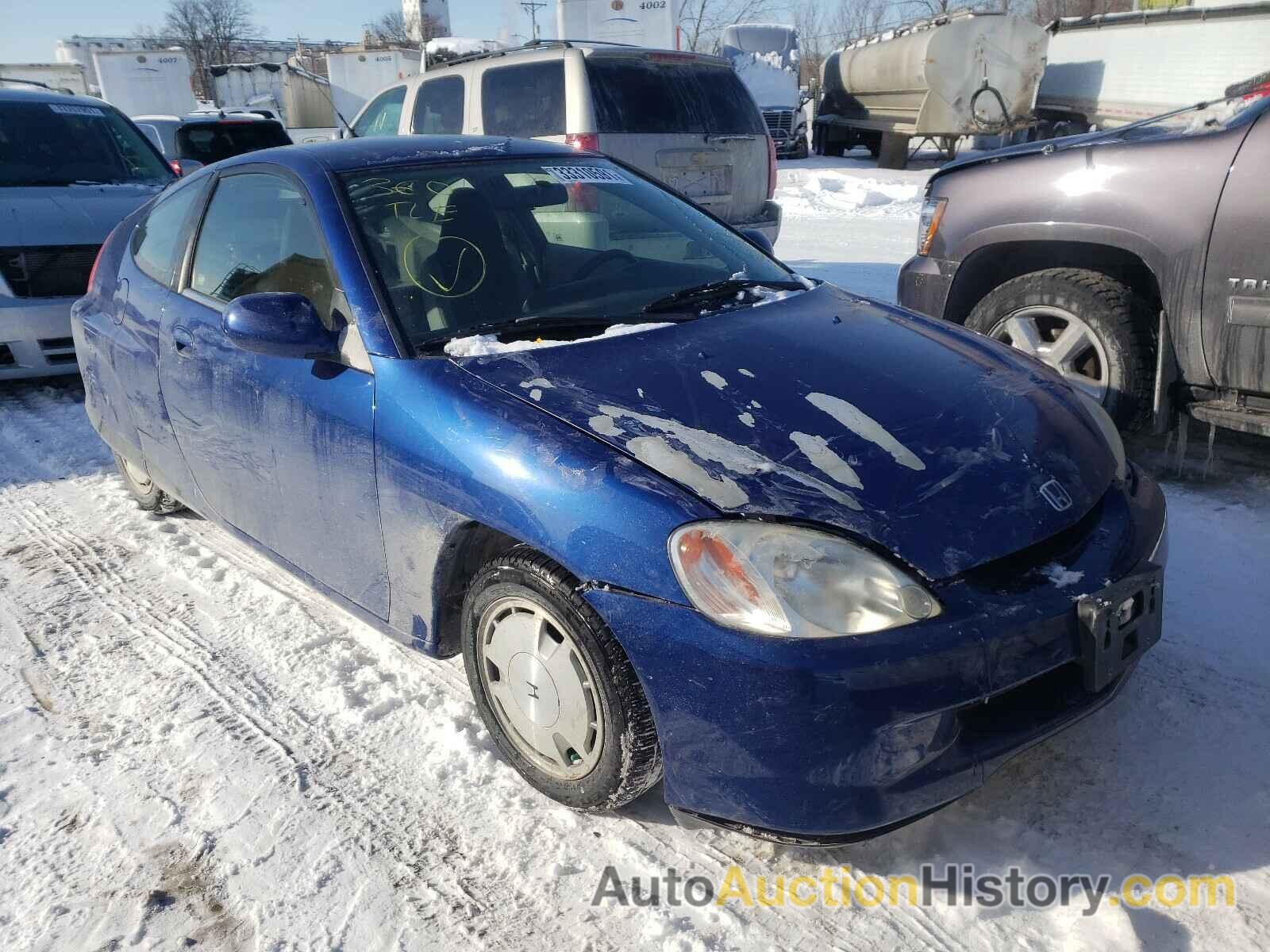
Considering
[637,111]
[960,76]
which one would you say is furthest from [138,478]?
[960,76]

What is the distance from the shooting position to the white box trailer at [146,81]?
26.8 meters

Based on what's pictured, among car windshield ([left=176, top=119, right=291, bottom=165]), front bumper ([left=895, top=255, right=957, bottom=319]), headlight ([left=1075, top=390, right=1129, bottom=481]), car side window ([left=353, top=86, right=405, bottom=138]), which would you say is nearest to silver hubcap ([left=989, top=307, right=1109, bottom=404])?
front bumper ([left=895, top=255, right=957, bottom=319])

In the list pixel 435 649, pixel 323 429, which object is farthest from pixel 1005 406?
pixel 323 429

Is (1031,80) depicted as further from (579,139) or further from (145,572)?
(145,572)

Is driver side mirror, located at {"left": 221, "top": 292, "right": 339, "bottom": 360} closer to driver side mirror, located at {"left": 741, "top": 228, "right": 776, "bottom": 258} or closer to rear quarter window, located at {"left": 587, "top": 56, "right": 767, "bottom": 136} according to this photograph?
driver side mirror, located at {"left": 741, "top": 228, "right": 776, "bottom": 258}

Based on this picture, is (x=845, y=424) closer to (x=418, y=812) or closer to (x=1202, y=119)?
(x=418, y=812)

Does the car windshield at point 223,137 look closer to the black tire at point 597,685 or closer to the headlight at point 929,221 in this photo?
the headlight at point 929,221

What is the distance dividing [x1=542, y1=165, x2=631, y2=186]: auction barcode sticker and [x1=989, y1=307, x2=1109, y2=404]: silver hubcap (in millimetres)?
1896

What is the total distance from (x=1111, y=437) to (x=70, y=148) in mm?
7288

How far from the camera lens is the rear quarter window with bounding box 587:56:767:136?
6668 mm

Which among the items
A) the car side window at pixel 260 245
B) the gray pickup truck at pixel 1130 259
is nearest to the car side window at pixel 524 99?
the gray pickup truck at pixel 1130 259

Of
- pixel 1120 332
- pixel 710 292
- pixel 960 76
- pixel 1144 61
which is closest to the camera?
pixel 710 292

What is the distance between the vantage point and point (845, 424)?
2.19m

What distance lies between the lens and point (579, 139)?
6.57 meters
